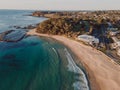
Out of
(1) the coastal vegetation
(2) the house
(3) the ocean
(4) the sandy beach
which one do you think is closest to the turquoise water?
(3) the ocean

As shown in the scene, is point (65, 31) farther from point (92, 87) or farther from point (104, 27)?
point (92, 87)

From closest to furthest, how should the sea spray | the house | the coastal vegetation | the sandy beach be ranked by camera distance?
the sea spray < the sandy beach < the house < the coastal vegetation

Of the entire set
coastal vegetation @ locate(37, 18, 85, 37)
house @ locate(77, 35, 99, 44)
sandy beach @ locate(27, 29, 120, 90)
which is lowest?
coastal vegetation @ locate(37, 18, 85, 37)

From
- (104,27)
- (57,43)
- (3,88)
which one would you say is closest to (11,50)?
(57,43)

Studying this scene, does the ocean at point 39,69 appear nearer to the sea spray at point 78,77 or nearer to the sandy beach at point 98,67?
the sea spray at point 78,77

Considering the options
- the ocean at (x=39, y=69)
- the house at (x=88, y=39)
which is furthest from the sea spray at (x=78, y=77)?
the house at (x=88, y=39)

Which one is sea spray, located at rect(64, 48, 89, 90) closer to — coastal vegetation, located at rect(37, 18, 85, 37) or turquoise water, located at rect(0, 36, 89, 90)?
turquoise water, located at rect(0, 36, 89, 90)
